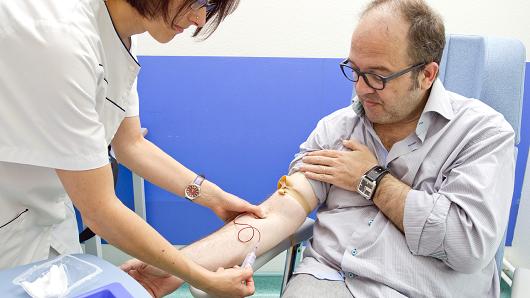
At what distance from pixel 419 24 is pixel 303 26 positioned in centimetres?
93

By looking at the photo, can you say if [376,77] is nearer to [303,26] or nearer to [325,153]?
[325,153]

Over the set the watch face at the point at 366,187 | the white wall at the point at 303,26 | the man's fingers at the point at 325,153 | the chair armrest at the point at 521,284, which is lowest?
the chair armrest at the point at 521,284

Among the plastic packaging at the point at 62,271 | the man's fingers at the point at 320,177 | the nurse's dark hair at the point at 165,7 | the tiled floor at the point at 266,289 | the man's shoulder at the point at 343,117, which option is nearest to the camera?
the plastic packaging at the point at 62,271

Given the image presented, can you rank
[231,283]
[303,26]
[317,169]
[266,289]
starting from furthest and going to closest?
1. [266,289]
2. [303,26]
3. [317,169]
4. [231,283]

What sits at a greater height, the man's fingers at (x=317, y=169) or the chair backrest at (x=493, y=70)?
the chair backrest at (x=493, y=70)

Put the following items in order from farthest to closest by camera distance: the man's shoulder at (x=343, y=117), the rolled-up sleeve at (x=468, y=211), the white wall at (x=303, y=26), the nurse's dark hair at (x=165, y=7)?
the white wall at (x=303, y=26), the man's shoulder at (x=343, y=117), the rolled-up sleeve at (x=468, y=211), the nurse's dark hair at (x=165, y=7)

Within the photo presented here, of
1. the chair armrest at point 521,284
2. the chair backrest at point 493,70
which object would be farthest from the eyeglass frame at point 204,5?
the chair armrest at point 521,284

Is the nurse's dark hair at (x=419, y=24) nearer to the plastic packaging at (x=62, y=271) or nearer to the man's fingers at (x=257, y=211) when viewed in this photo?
the man's fingers at (x=257, y=211)

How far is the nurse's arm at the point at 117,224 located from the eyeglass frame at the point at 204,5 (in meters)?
0.38

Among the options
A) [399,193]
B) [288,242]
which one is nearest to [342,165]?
[399,193]

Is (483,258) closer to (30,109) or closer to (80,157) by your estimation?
(80,157)

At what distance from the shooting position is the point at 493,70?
5.03 ft

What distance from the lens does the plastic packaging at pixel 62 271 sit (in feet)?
2.67

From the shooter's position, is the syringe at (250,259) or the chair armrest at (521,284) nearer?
the chair armrest at (521,284)
